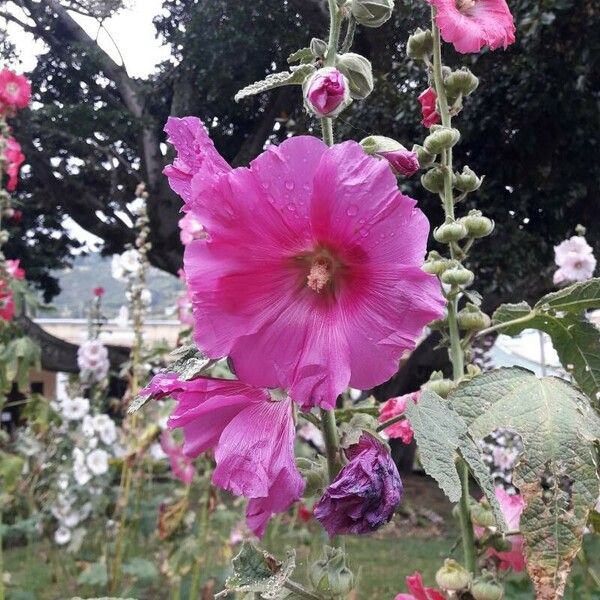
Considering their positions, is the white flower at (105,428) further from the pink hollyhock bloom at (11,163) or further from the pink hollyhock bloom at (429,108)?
the pink hollyhock bloom at (429,108)

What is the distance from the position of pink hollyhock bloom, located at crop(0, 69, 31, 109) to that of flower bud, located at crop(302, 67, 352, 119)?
1.57 m

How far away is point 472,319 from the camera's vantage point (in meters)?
0.49

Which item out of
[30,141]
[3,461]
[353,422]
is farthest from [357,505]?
[30,141]

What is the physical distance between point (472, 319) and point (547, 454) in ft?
0.47

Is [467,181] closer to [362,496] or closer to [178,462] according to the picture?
[362,496]

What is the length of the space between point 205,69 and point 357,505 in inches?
169

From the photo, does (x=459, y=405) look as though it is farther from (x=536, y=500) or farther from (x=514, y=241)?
(x=514, y=241)

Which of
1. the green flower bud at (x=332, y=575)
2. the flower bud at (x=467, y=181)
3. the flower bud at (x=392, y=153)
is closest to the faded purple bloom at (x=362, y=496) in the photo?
the green flower bud at (x=332, y=575)

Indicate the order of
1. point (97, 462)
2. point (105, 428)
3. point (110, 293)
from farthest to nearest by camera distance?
point (110, 293)
point (105, 428)
point (97, 462)

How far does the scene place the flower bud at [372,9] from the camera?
0.39 meters

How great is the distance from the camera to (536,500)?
0.36 metres

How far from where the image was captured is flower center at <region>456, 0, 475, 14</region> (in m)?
0.51

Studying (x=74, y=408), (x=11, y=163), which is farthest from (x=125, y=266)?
(x=74, y=408)

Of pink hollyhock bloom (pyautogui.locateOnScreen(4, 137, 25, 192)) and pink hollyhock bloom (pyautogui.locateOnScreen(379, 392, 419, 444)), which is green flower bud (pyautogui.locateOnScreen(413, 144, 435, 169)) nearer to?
pink hollyhock bloom (pyautogui.locateOnScreen(379, 392, 419, 444))
